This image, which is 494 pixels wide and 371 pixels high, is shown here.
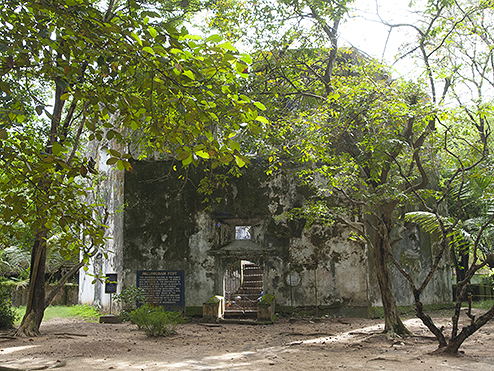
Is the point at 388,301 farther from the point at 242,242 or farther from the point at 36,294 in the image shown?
the point at 36,294

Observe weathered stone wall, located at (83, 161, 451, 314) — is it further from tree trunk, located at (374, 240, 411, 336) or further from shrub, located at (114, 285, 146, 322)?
tree trunk, located at (374, 240, 411, 336)

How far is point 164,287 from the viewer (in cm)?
1350

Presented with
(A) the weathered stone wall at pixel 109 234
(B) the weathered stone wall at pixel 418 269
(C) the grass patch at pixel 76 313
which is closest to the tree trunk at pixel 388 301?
(B) the weathered stone wall at pixel 418 269

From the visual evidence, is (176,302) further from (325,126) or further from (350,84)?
(350,84)

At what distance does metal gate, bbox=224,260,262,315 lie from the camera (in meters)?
15.6

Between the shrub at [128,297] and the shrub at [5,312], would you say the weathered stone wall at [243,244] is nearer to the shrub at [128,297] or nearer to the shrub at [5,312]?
the shrub at [128,297]

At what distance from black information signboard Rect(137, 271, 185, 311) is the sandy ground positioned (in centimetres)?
203

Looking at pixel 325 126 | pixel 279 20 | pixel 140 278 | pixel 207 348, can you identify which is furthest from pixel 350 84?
pixel 140 278

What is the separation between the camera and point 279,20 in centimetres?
938

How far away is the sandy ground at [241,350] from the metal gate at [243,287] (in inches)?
165

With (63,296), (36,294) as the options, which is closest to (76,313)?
(63,296)

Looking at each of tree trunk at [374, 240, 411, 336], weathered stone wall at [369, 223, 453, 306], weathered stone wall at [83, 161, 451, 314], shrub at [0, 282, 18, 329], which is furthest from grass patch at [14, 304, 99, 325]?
weathered stone wall at [369, 223, 453, 306]

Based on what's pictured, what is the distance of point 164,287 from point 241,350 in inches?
235

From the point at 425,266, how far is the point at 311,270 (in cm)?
480
